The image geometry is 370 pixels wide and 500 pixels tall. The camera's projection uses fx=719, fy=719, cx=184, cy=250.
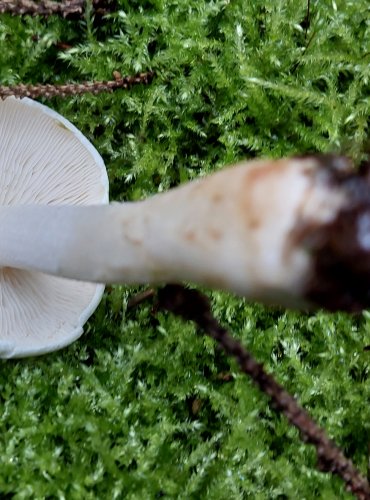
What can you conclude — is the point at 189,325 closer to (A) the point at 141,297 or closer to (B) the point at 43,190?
(A) the point at 141,297

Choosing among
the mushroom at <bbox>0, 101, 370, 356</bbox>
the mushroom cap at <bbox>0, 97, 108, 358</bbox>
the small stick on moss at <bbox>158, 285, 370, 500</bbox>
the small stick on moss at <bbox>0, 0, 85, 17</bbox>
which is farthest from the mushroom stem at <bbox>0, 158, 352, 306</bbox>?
the small stick on moss at <bbox>0, 0, 85, 17</bbox>

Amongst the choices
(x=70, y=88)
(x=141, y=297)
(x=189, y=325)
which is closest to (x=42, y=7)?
(x=70, y=88)

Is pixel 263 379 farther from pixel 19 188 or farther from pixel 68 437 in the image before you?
pixel 19 188

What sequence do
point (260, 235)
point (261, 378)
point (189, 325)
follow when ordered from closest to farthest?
1. point (260, 235)
2. point (261, 378)
3. point (189, 325)

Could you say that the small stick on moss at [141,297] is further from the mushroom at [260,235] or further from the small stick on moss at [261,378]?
the mushroom at [260,235]

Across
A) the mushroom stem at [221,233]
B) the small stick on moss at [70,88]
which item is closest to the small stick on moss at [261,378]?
the mushroom stem at [221,233]
